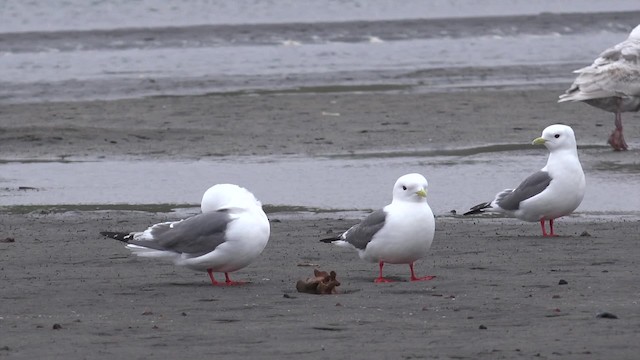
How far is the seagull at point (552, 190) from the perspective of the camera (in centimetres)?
1059

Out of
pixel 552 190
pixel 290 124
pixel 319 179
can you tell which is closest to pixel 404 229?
pixel 552 190

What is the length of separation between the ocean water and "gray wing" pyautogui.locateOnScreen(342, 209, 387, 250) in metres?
13.4

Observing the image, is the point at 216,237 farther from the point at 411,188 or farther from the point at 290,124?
the point at 290,124

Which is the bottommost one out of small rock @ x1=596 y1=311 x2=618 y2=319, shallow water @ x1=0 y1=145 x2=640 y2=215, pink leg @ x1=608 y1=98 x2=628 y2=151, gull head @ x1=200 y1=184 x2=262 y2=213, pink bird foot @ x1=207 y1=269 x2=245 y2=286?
small rock @ x1=596 y1=311 x2=618 y2=319

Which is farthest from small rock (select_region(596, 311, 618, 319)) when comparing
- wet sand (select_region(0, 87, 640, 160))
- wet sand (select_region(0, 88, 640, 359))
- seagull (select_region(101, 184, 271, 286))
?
wet sand (select_region(0, 87, 640, 160))

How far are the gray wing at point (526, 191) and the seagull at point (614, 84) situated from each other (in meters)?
5.81

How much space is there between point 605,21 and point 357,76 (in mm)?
13706

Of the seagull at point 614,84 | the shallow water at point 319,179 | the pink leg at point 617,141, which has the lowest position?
the shallow water at point 319,179

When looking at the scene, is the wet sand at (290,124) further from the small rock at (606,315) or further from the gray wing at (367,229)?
the small rock at (606,315)

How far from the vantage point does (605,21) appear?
119 ft

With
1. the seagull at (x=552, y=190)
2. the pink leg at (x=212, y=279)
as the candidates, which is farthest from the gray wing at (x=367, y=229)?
the seagull at (x=552, y=190)

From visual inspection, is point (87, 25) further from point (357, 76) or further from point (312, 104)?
point (312, 104)

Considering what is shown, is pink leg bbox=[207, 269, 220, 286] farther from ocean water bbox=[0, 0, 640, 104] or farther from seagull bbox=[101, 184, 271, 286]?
ocean water bbox=[0, 0, 640, 104]

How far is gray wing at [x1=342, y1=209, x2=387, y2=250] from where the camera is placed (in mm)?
8938
